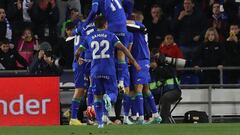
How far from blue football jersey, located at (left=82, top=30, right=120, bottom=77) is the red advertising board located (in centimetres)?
295

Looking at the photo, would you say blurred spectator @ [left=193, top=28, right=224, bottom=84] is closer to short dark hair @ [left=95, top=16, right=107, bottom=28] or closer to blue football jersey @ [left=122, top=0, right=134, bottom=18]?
blue football jersey @ [left=122, top=0, right=134, bottom=18]

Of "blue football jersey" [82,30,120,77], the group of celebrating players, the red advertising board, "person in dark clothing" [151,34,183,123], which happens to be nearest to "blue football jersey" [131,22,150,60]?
the group of celebrating players

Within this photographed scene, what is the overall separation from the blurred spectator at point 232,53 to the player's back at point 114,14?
4149mm

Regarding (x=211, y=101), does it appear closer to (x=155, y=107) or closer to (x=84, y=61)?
(x=155, y=107)

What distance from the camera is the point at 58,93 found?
53.3 ft

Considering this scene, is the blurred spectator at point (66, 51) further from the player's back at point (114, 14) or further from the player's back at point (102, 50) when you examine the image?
the player's back at point (102, 50)

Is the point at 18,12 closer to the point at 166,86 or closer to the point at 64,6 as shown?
the point at 64,6

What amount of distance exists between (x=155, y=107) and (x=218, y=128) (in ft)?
9.46

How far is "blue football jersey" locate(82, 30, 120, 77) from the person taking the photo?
13.3m

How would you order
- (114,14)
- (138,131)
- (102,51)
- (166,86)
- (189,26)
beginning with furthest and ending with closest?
1. (189,26)
2. (166,86)
3. (114,14)
4. (102,51)
5. (138,131)

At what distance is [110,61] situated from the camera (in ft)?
44.0

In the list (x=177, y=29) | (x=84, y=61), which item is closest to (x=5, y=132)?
(x=84, y=61)

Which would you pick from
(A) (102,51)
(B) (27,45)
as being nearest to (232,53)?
(B) (27,45)

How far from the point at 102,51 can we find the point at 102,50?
0.02 metres
